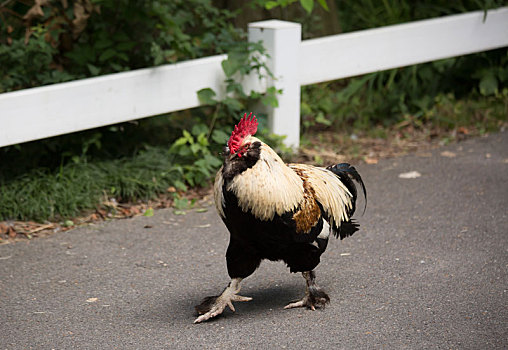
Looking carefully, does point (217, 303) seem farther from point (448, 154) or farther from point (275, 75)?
point (448, 154)

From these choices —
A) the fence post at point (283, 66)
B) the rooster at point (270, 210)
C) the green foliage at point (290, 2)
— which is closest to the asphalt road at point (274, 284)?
the rooster at point (270, 210)

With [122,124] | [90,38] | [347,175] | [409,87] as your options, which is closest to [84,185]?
[122,124]

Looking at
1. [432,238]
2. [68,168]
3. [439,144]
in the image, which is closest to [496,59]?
[439,144]

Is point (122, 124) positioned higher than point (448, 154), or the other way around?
point (122, 124)

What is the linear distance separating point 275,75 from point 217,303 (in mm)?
3021

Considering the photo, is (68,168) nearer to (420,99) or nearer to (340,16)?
(420,99)

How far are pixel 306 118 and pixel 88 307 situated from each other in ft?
13.8

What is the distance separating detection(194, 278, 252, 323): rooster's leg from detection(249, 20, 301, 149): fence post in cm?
278

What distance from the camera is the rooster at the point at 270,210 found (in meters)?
3.88

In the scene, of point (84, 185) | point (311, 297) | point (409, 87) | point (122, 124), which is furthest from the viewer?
point (409, 87)

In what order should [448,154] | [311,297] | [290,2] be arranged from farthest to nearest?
[448,154] → [290,2] → [311,297]

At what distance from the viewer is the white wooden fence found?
5.68 m

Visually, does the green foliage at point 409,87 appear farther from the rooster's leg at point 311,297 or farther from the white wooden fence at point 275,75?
the rooster's leg at point 311,297

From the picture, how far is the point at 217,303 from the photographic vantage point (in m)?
4.24
